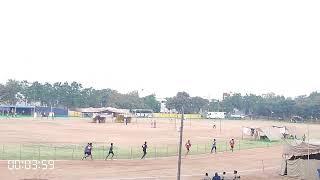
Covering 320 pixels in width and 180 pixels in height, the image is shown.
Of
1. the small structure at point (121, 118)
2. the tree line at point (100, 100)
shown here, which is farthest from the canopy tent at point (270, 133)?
the tree line at point (100, 100)

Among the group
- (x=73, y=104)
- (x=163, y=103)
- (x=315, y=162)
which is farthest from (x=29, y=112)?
(x=315, y=162)

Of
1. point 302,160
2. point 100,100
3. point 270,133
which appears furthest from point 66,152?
point 100,100

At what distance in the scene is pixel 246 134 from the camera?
229 ft

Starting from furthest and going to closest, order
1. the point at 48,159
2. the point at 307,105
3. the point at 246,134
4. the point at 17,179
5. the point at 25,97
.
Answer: the point at 25,97 → the point at 307,105 → the point at 246,134 → the point at 48,159 → the point at 17,179

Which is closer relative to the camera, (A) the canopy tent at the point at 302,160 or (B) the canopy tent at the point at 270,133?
(A) the canopy tent at the point at 302,160

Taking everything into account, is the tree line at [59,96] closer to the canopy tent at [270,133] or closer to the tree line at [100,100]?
the tree line at [100,100]

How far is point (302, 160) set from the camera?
100ft

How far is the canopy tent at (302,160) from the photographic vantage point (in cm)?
2986

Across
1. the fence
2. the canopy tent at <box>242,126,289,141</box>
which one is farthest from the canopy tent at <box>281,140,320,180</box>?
the canopy tent at <box>242,126,289,141</box>

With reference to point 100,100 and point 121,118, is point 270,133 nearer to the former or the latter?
point 121,118

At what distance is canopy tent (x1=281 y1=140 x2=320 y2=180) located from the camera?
29.9 meters

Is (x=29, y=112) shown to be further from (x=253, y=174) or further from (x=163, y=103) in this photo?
(x=253, y=174)

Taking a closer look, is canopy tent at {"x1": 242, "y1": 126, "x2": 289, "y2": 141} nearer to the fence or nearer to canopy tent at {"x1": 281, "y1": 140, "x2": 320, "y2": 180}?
the fence

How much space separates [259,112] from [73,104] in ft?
233
